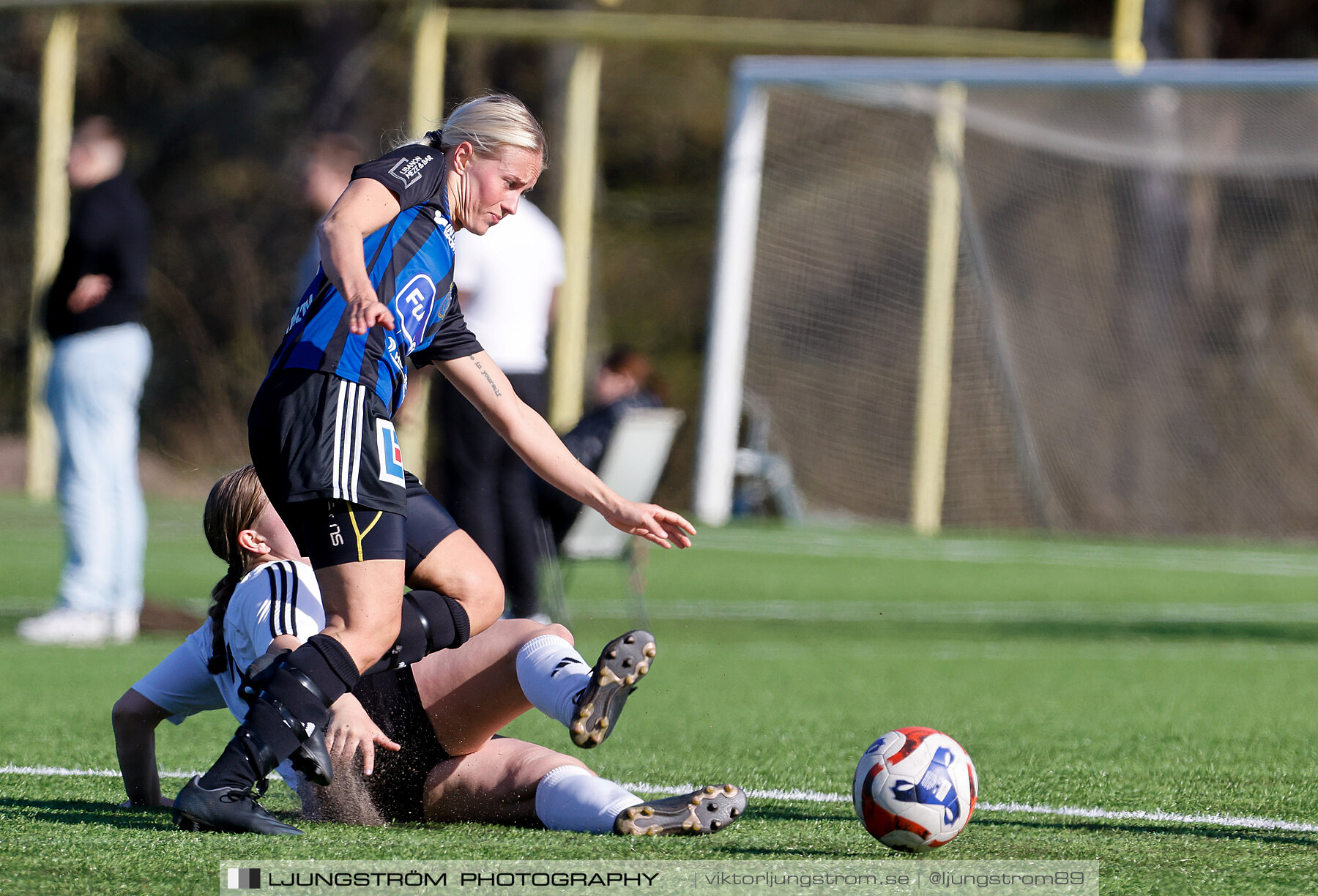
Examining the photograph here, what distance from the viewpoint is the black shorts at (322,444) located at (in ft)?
11.2

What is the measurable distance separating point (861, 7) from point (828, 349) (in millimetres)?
12654

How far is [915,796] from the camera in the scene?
3346mm

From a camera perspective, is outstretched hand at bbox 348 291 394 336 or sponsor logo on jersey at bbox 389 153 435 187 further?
sponsor logo on jersey at bbox 389 153 435 187

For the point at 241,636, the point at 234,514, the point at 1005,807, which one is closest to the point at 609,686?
the point at 241,636

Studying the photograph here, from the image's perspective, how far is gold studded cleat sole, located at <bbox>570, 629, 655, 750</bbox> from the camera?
3330 millimetres

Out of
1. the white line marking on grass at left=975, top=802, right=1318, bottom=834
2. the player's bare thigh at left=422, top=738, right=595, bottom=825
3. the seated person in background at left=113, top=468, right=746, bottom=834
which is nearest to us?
the seated person in background at left=113, top=468, right=746, bottom=834

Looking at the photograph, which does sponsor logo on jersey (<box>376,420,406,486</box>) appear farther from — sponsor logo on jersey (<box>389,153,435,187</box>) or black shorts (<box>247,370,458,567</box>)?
sponsor logo on jersey (<box>389,153,435,187</box>)

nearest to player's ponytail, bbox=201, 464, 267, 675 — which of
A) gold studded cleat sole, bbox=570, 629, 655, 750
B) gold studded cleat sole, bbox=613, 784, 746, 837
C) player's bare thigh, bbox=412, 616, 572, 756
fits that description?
player's bare thigh, bbox=412, 616, 572, 756

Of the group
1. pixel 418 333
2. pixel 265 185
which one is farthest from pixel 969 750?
pixel 265 185

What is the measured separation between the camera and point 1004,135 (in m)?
13.2

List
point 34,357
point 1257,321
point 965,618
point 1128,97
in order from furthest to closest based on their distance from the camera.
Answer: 1. point 34,357
2. point 1257,321
3. point 1128,97
4. point 965,618

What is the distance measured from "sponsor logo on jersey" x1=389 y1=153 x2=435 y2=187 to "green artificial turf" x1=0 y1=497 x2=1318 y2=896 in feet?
4.24

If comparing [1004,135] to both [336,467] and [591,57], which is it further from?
[336,467]

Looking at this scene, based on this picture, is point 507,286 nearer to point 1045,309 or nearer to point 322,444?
point 322,444
